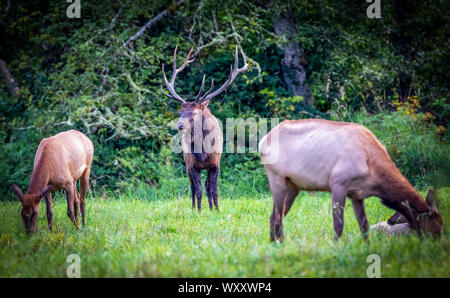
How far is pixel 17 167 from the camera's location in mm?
12578

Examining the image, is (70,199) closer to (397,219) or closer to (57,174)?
(57,174)

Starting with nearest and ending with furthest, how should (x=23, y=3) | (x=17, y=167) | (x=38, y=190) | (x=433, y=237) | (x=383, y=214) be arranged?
(x=433, y=237) → (x=38, y=190) → (x=383, y=214) → (x=17, y=167) → (x=23, y=3)

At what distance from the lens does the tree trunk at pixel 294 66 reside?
13250 mm

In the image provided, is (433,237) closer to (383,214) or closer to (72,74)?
(383,214)

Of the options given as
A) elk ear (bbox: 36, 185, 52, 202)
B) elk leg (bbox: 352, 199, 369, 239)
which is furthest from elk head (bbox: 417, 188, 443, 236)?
elk ear (bbox: 36, 185, 52, 202)

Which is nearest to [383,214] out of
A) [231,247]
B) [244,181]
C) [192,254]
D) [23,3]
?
[231,247]

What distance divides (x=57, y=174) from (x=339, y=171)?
4.24 metres

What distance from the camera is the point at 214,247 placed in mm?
5176

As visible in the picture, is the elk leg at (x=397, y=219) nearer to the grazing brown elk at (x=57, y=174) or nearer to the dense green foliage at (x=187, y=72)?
the grazing brown elk at (x=57, y=174)

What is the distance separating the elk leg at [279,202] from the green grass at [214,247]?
0.41ft

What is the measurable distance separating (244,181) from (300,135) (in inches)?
257

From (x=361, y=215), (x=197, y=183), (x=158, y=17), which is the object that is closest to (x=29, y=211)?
(x=197, y=183)
